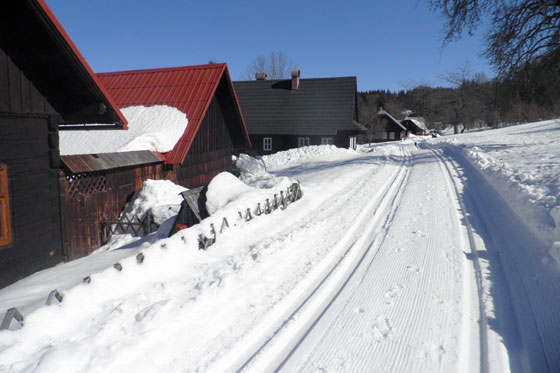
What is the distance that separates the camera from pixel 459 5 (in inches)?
749

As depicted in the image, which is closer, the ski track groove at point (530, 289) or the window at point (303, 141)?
the ski track groove at point (530, 289)

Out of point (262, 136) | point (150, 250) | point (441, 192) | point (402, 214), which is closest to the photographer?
point (150, 250)

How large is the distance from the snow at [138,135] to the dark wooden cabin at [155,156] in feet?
0.91

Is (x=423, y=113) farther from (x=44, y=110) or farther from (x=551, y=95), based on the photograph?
(x=44, y=110)

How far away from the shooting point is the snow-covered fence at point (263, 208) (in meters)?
6.05

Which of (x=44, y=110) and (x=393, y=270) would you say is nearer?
(x=393, y=270)

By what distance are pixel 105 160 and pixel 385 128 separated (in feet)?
205

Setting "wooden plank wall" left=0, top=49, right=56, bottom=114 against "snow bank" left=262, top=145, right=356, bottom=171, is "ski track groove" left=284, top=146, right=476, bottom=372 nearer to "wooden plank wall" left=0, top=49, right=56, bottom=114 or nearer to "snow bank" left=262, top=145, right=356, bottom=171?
"wooden plank wall" left=0, top=49, right=56, bottom=114

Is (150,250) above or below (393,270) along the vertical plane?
above

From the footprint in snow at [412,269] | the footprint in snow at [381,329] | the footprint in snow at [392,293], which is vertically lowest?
the footprint in snow at [381,329]

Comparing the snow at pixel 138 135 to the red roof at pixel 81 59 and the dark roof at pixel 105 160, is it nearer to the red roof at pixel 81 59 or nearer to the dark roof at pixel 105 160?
the dark roof at pixel 105 160

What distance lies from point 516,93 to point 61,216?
2226 cm

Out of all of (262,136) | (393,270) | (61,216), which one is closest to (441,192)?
(393,270)

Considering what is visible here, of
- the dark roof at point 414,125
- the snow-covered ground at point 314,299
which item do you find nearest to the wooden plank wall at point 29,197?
the snow-covered ground at point 314,299
